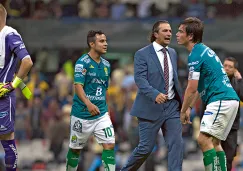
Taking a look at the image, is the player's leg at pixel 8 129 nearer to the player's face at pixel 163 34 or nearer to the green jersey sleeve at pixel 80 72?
the green jersey sleeve at pixel 80 72

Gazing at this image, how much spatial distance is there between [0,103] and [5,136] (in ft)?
1.58

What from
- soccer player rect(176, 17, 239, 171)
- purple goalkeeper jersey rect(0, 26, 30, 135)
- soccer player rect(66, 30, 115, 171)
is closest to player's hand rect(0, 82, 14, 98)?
purple goalkeeper jersey rect(0, 26, 30, 135)

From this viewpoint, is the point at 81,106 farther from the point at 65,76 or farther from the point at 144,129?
the point at 65,76

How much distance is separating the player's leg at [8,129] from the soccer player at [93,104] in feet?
3.44

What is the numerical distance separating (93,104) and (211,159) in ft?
6.47

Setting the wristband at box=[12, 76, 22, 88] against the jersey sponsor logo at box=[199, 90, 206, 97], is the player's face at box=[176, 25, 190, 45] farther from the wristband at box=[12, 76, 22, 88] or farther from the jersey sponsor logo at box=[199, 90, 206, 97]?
the wristband at box=[12, 76, 22, 88]

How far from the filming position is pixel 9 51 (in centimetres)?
1118

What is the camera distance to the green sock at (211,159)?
10820mm

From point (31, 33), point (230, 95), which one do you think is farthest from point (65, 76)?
point (230, 95)

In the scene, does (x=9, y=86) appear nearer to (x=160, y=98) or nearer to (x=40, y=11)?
(x=160, y=98)

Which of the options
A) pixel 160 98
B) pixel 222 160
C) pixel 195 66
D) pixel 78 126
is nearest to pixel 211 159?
pixel 222 160

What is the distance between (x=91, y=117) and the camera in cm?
1193

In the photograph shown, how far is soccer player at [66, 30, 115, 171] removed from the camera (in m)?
11.8

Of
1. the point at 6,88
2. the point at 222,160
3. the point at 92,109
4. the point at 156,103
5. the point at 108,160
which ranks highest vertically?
the point at 6,88
